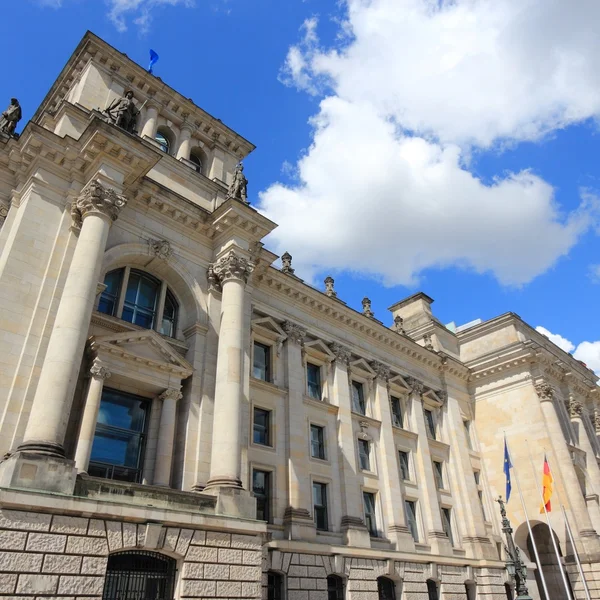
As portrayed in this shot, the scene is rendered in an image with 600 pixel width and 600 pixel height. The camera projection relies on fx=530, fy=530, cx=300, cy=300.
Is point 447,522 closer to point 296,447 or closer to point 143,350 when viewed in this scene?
point 296,447

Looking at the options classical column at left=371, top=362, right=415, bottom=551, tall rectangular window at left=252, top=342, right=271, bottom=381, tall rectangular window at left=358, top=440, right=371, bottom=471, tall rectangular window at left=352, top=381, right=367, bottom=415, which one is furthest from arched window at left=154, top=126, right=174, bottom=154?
tall rectangular window at left=358, top=440, right=371, bottom=471

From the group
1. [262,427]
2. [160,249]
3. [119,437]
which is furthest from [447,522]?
[160,249]

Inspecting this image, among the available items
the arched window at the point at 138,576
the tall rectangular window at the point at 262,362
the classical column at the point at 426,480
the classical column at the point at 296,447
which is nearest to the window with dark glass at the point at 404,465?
the classical column at the point at 426,480

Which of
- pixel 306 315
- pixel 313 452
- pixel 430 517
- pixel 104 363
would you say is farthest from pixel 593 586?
pixel 104 363

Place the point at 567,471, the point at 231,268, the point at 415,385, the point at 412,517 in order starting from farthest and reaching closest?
the point at 415,385 → the point at 567,471 → the point at 412,517 → the point at 231,268

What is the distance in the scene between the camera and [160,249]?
21750 millimetres

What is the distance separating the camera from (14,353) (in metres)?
16.4

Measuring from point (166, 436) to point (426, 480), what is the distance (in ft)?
60.5

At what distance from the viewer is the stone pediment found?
1830 centimetres

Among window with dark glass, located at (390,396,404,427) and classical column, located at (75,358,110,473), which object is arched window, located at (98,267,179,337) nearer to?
classical column, located at (75,358,110,473)

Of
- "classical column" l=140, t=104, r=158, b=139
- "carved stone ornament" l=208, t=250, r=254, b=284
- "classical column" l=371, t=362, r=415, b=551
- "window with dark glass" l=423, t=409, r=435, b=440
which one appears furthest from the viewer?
"window with dark glass" l=423, t=409, r=435, b=440

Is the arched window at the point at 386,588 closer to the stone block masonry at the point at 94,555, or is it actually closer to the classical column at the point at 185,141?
the stone block masonry at the point at 94,555

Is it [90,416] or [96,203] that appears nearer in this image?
[90,416]

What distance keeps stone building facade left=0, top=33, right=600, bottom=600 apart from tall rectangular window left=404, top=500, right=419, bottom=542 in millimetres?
271
